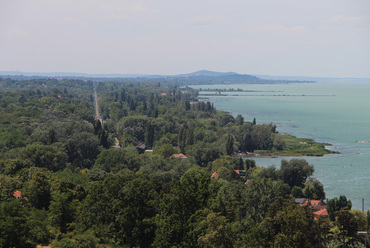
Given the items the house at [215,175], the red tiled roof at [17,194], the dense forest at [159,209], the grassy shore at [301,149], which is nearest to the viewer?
the dense forest at [159,209]

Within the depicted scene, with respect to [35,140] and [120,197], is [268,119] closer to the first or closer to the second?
[35,140]

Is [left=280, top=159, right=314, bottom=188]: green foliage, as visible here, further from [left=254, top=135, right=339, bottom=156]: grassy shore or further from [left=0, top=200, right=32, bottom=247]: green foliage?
[left=0, top=200, right=32, bottom=247]: green foliage

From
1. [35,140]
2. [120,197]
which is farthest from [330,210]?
[35,140]

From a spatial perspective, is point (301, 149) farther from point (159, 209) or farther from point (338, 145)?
point (159, 209)

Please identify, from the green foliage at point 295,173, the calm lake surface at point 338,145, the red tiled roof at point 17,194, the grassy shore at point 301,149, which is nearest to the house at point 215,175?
the green foliage at point 295,173

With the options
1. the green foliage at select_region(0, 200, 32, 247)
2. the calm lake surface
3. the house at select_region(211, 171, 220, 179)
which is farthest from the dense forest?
the calm lake surface

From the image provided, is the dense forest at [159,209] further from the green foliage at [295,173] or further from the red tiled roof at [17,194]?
the red tiled roof at [17,194]

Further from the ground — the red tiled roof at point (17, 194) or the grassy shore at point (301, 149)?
the red tiled roof at point (17, 194)

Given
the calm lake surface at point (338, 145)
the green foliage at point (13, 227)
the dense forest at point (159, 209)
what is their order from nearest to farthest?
the green foliage at point (13, 227) < the dense forest at point (159, 209) < the calm lake surface at point (338, 145)

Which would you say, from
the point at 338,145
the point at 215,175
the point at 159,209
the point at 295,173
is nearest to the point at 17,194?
the point at 159,209
